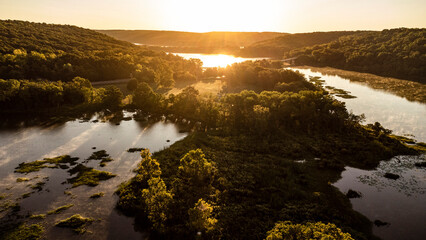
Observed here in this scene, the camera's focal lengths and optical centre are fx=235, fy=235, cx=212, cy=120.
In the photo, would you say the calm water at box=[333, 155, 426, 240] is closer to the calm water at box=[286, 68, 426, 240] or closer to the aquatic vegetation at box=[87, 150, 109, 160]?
the calm water at box=[286, 68, 426, 240]

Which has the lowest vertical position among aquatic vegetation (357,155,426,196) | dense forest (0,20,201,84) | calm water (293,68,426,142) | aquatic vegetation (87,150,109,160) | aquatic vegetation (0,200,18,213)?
aquatic vegetation (0,200,18,213)

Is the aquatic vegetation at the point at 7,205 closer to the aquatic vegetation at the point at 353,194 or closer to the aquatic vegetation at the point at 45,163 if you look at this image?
the aquatic vegetation at the point at 45,163

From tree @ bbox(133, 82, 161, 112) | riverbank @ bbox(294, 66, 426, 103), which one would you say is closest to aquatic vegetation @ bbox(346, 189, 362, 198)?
tree @ bbox(133, 82, 161, 112)

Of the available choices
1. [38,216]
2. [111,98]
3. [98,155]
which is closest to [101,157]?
[98,155]

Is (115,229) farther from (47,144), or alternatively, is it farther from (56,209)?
(47,144)

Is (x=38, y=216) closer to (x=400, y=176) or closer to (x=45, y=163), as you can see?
(x=45, y=163)

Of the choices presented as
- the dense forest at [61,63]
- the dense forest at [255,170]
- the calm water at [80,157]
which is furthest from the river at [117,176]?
the dense forest at [61,63]

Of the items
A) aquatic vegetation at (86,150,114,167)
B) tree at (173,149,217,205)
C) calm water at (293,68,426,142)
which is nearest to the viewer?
tree at (173,149,217,205)
